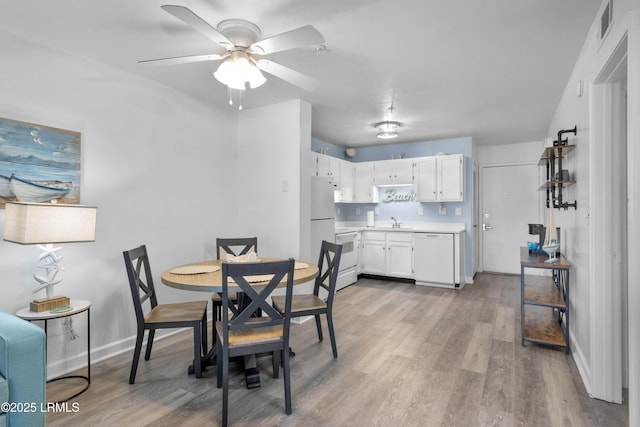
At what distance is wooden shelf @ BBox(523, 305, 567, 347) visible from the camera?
2.93 meters

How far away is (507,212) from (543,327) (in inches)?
127

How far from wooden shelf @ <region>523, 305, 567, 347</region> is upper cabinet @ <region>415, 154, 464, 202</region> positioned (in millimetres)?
2068

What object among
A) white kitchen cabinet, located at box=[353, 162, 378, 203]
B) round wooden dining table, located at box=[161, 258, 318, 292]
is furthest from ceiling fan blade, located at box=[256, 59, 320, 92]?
white kitchen cabinet, located at box=[353, 162, 378, 203]

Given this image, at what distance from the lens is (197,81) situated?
3.11 m

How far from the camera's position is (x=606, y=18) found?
1872mm

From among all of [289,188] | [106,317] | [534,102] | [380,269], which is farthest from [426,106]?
[106,317]

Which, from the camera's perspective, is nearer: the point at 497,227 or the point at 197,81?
the point at 197,81

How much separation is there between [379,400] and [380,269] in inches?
141

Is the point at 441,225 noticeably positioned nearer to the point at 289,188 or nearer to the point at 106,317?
the point at 289,188

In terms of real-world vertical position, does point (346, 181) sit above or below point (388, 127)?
below

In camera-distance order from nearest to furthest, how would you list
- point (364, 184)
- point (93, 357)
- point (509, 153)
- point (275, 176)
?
1. point (93, 357)
2. point (275, 176)
3. point (509, 153)
4. point (364, 184)

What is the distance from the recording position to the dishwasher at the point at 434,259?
5.04 m

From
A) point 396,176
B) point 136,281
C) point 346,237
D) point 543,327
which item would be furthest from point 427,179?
point 136,281

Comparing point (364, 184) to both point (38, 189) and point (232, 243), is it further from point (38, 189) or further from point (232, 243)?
point (38, 189)
